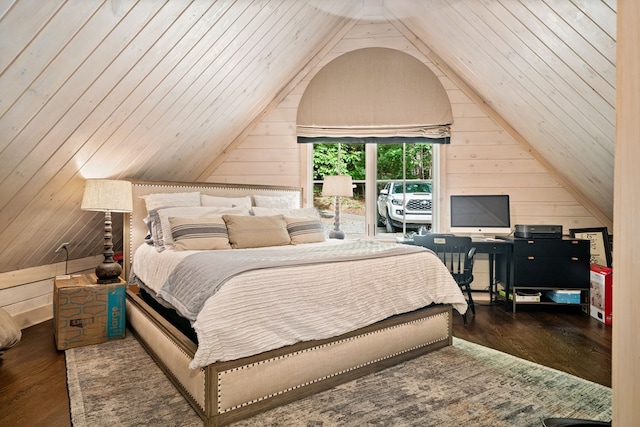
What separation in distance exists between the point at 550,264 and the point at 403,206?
5.09ft

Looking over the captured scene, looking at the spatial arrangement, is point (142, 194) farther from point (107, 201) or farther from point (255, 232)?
point (255, 232)

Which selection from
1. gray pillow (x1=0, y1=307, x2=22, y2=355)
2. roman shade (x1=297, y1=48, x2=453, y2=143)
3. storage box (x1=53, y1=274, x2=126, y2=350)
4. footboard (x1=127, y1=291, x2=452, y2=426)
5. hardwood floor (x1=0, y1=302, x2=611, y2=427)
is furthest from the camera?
roman shade (x1=297, y1=48, x2=453, y2=143)

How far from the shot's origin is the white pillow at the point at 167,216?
3.04 m

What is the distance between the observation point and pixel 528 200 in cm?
431

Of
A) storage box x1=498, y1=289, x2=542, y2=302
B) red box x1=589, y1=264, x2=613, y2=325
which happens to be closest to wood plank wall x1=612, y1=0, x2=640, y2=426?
red box x1=589, y1=264, x2=613, y2=325

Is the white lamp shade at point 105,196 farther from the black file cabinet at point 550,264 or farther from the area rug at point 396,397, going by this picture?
the black file cabinet at point 550,264

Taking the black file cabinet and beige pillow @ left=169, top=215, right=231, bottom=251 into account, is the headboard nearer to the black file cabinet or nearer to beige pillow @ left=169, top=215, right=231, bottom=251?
beige pillow @ left=169, top=215, right=231, bottom=251

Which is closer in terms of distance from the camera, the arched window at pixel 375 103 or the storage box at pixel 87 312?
the storage box at pixel 87 312

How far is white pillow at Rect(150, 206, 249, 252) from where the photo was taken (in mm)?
3039

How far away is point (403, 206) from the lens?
461cm

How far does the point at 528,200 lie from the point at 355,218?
1834 millimetres

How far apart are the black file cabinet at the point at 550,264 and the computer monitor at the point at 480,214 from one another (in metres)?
0.34

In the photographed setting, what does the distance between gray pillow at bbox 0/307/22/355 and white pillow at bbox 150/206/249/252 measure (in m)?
0.98

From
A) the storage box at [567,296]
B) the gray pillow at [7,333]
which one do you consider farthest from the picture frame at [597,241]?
the gray pillow at [7,333]
